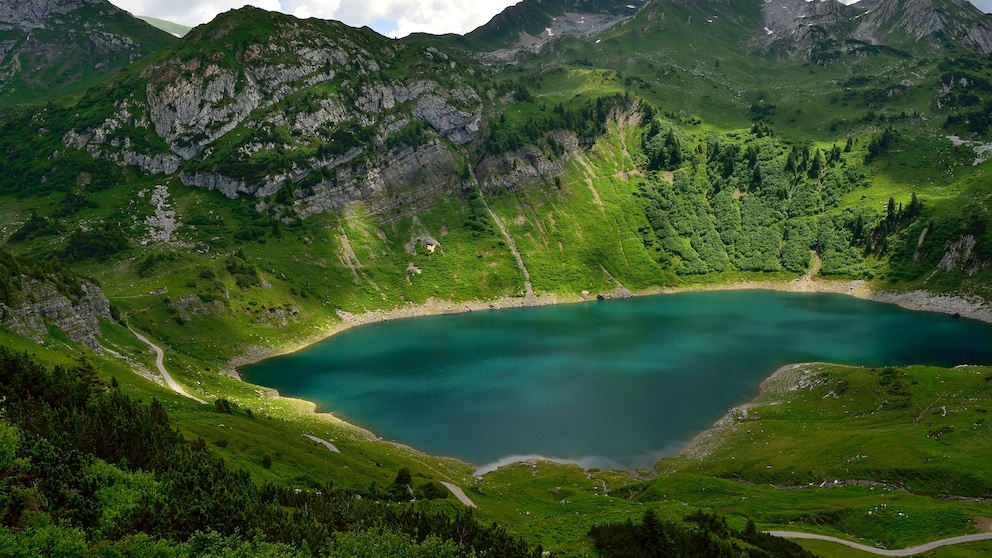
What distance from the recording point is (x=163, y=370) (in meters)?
105

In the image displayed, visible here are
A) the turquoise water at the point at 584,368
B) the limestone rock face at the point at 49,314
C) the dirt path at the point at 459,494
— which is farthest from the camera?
the turquoise water at the point at 584,368

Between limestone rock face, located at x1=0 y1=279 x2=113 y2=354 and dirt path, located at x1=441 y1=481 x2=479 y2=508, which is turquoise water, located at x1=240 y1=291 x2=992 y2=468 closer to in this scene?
dirt path, located at x1=441 y1=481 x2=479 y2=508

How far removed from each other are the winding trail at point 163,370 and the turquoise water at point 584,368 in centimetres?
2215

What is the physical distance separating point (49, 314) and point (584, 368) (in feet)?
A: 327

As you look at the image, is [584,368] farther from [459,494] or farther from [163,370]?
[163,370]

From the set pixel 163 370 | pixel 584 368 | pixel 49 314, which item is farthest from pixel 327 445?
pixel 584 368

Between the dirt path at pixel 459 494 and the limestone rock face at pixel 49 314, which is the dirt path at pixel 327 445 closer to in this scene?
the dirt path at pixel 459 494

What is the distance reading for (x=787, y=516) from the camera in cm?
5759

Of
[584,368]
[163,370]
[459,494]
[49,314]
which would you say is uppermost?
[49,314]

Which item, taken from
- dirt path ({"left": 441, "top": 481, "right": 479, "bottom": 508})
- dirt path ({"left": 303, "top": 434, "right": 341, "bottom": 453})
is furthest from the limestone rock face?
dirt path ({"left": 441, "top": 481, "right": 479, "bottom": 508})

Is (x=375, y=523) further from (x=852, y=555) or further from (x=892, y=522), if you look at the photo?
(x=892, y=522)

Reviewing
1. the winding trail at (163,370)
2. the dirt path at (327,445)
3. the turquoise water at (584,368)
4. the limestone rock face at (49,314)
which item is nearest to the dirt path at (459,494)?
the dirt path at (327,445)

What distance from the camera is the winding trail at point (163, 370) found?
95.9 meters

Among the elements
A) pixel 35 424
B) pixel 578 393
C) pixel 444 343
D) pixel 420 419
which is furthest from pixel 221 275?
pixel 35 424
